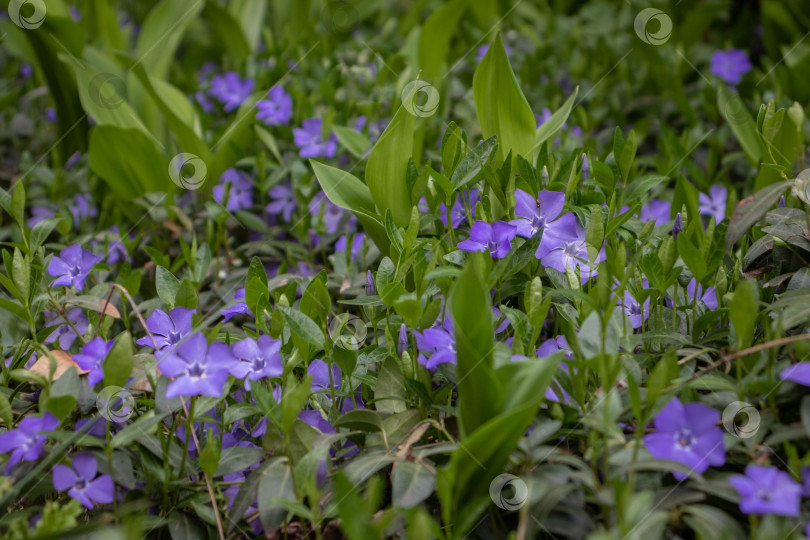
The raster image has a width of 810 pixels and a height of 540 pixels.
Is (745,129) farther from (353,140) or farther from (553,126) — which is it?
(353,140)

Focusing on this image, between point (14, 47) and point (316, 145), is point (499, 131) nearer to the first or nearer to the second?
point (316, 145)

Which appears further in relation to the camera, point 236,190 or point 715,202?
point 236,190

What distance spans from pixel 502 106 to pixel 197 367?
0.82 m

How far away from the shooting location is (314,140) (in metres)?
2.15

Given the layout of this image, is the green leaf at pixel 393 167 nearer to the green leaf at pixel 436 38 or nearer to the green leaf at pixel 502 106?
the green leaf at pixel 502 106

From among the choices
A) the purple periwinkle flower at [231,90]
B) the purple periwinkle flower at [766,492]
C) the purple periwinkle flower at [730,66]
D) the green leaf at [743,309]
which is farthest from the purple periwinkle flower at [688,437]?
the purple periwinkle flower at [730,66]

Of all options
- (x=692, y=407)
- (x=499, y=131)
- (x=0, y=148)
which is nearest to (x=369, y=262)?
(x=499, y=131)

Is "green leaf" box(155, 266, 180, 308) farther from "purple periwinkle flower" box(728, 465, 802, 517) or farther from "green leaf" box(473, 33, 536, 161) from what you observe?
"purple periwinkle flower" box(728, 465, 802, 517)

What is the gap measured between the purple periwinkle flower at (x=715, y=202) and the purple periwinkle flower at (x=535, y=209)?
742mm

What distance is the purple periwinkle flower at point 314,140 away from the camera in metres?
2.08

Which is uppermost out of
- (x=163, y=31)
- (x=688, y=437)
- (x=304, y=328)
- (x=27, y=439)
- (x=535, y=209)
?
(x=163, y=31)

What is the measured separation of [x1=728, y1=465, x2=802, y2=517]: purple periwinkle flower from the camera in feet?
2.81

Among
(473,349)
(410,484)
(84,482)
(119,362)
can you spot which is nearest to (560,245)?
(473,349)

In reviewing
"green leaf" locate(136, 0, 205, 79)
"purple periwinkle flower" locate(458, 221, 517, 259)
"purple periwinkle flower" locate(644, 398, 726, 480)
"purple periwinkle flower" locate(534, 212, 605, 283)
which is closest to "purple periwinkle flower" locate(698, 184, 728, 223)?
"purple periwinkle flower" locate(534, 212, 605, 283)
